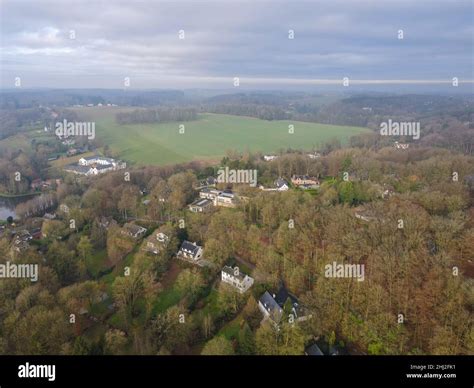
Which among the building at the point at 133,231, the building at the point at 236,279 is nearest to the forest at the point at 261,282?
the building at the point at 236,279

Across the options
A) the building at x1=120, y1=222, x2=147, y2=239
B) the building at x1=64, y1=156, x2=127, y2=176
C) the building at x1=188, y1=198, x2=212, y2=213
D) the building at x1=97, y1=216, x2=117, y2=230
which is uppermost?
the building at x1=64, y1=156, x2=127, y2=176

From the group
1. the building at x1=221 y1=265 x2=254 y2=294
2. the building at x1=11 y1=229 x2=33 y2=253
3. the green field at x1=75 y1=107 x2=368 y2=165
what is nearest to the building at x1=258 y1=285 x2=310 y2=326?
the building at x1=221 y1=265 x2=254 y2=294

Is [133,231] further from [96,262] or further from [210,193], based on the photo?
[210,193]

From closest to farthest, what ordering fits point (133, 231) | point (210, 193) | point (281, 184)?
point (133, 231), point (210, 193), point (281, 184)

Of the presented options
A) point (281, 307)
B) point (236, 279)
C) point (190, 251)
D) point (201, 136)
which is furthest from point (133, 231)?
point (201, 136)

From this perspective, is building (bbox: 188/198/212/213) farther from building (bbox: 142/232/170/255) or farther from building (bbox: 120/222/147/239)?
building (bbox: 142/232/170/255)
